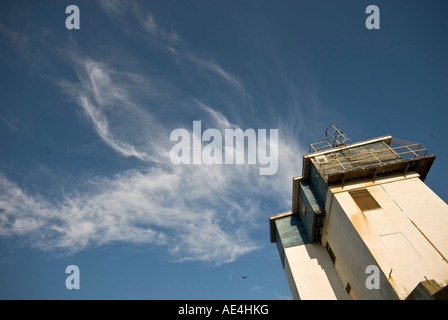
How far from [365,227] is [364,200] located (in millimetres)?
2186

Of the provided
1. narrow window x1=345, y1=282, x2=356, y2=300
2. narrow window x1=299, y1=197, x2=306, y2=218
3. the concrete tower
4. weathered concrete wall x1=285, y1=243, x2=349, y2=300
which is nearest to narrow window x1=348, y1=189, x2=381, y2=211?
the concrete tower

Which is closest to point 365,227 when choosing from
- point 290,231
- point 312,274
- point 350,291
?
point 350,291

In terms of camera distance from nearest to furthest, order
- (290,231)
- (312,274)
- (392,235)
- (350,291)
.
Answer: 1. (392,235)
2. (350,291)
3. (312,274)
4. (290,231)

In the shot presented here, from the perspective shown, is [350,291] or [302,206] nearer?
[350,291]

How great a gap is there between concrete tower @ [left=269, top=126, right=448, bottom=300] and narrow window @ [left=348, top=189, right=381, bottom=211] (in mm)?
54

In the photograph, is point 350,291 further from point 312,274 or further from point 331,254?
point 331,254

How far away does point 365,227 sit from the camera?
498 inches

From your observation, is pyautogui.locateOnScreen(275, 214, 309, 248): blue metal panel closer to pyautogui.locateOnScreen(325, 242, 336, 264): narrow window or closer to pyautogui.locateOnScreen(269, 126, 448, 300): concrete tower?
pyautogui.locateOnScreen(269, 126, 448, 300): concrete tower

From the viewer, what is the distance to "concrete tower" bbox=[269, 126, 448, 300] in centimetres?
1072
